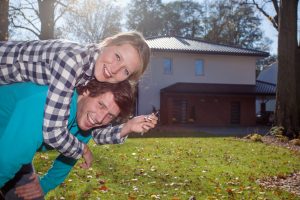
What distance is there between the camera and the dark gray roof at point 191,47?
3503 centimetres

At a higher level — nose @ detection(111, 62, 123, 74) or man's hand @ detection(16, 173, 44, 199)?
nose @ detection(111, 62, 123, 74)

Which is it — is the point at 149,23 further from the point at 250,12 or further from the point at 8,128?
the point at 8,128

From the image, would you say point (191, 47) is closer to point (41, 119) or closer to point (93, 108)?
point (93, 108)

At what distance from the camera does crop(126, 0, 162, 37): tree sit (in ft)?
186

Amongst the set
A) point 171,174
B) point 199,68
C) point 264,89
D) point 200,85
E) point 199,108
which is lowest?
point 171,174

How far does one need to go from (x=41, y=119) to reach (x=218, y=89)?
1319 inches

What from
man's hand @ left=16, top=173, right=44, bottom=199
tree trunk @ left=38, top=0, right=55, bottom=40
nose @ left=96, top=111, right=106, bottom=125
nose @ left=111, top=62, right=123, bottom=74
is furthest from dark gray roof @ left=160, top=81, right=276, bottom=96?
man's hand @ left=16, top=173, right=44, bottom=199

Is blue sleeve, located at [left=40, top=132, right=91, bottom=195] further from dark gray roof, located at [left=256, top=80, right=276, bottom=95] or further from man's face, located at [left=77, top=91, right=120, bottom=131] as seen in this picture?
dark gray roof, located at [left=256, top=80, right=276, bottom=95]

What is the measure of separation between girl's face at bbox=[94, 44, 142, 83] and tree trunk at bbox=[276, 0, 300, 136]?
19.0 meters

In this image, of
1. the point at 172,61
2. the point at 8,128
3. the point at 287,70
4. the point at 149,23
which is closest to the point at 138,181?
the point at 8,128

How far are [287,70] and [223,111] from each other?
14609 mm

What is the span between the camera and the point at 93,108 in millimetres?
2961

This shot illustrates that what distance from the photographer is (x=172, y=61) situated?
35.5 meters

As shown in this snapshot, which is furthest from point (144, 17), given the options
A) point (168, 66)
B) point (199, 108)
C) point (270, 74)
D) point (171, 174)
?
point (171, 174)
